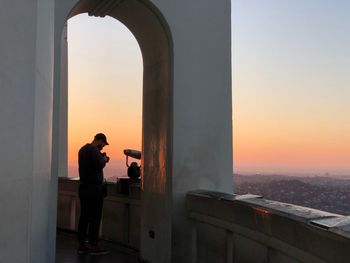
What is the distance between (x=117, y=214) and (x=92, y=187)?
1005 mm

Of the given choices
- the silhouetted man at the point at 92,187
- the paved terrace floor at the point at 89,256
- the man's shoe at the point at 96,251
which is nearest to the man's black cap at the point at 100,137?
the silhouetted man at the point at 92,187

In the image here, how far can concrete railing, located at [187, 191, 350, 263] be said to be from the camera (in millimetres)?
2453

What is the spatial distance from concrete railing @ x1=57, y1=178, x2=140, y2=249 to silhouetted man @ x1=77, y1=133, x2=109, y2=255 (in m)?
0.54

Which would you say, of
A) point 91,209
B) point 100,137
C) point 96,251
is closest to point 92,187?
point 91,209

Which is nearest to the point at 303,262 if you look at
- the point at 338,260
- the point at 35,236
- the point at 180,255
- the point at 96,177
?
the point at 338,260

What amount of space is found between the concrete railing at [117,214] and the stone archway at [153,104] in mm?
767

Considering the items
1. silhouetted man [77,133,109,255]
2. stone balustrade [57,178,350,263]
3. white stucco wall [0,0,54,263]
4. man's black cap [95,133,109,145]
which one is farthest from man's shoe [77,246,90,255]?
white stucco wall [0,0,54,263]

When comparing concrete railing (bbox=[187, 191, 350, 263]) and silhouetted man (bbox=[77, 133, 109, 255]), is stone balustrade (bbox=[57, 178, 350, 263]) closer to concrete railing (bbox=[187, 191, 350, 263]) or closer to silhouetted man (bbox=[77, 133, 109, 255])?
concrete railing (bbox=[187, 191, 350, 263])

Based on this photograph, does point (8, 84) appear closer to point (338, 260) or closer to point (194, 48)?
point (338, 260)

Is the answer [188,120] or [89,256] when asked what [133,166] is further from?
[188,120]

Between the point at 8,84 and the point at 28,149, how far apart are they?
1.30 feet

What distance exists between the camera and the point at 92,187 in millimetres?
6719

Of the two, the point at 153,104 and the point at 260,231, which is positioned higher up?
the point at 153,104

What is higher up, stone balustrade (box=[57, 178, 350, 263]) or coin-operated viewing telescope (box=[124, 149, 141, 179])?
coin-operated viewing telescope (box=[124, 149, 141, 179])
